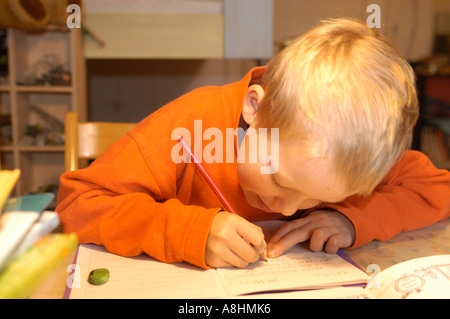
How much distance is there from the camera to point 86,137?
2.63 ft

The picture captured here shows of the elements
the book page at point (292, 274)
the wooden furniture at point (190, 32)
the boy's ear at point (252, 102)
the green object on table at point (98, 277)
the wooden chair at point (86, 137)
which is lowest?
the book page at point (292, 274)

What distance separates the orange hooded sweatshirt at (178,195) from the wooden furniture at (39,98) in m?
1.08

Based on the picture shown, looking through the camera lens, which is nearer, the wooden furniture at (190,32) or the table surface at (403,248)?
the table surface at (403,248)

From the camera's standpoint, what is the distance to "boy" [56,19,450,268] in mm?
387

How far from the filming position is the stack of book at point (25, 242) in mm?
241

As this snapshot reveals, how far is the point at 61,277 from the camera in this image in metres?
0.37

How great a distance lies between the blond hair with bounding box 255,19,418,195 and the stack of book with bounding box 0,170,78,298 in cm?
24

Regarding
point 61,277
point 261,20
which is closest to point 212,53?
point 261,20

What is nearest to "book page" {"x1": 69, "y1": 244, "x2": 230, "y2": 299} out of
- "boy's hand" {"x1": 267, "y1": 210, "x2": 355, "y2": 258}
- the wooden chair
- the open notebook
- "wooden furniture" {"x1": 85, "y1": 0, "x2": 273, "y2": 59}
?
the open notebook

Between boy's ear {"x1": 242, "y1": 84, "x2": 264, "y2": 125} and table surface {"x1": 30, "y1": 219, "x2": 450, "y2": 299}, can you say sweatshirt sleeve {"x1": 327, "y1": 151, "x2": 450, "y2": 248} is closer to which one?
table surface {"x1": 30, "y1": 219, "x2": 450, "y2": 299}

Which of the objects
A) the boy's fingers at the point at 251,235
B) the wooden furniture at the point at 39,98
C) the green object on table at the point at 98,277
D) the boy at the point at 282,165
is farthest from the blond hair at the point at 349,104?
the wooden furniture at the point at 39,98

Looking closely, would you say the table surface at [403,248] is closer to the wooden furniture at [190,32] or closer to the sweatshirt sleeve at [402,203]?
the sweatshirt sleeve at [402,203]

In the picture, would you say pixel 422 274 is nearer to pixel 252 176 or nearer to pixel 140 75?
pixel 252 176
